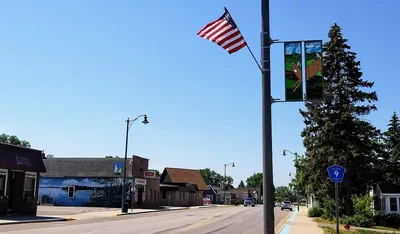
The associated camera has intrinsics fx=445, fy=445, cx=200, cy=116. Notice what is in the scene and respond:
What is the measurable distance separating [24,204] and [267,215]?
2701 cm

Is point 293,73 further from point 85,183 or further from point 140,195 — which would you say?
point 85,183

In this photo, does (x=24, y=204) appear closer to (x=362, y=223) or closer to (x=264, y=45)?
(x=362, y=223)

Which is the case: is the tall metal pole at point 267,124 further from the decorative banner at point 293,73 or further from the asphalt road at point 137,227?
the asphalt road at point 137,227

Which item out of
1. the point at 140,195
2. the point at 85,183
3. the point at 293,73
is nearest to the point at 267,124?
the point at 293,73

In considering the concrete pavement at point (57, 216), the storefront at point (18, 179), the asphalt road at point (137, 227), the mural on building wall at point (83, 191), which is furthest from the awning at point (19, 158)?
the mural on building wall at point (83, 191)

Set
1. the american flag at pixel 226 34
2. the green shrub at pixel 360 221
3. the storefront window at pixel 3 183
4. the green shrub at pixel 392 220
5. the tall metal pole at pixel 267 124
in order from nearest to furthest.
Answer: the tall metal pole at pixel 267 124 < the american flag at pixel 226 34 < the storefront window at pixel 3 183 < the green shrub at pixel 360 221 < the green shrub at pixel 392 220

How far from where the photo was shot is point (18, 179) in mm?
31297

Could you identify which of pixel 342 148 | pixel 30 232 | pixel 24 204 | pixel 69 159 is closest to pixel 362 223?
pixel 342 148

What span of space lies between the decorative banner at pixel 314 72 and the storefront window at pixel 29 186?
27.8 m

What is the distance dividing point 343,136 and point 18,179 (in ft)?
80.7

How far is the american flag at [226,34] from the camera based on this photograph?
9.81m

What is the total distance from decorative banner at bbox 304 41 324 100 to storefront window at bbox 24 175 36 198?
91.0 feet

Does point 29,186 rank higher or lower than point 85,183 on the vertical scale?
lower

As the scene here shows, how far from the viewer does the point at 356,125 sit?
1396 inches
